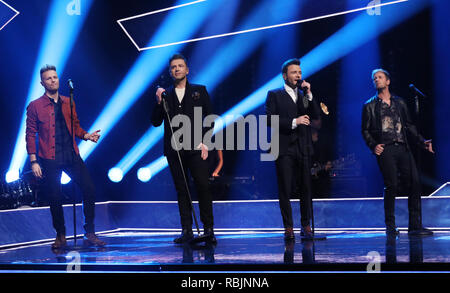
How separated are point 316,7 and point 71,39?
10.8 ft

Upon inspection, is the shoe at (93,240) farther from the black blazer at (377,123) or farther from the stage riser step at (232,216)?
the black blazer at (377,123)

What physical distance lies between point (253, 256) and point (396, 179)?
2.28 meters

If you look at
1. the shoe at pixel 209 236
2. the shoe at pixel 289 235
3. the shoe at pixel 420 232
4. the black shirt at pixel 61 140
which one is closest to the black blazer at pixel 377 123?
the shoe at pixel 420 232

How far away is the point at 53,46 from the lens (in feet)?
22.9

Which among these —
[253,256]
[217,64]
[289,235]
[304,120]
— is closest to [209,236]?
[289,235]

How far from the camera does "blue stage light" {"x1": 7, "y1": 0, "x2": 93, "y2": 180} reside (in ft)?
22.4

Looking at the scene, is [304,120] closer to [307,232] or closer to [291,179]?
[291,179]

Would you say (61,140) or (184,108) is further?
(61,140)

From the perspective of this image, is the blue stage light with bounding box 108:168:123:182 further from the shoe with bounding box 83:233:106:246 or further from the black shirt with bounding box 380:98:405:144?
the black shirt with bounding box 380:98:405:144

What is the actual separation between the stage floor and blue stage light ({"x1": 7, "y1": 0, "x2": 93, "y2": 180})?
2.18 meters

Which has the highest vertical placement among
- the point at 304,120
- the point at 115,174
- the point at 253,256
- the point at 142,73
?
the point at 142,73

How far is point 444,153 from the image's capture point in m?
7.14

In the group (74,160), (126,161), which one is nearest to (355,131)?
(126,161)
